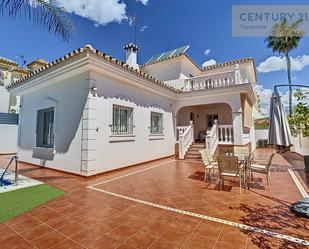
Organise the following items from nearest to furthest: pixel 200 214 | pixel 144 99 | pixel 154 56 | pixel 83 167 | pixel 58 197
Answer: pixel 200 214 → pixel 58 197 → pixel 83 167 → pixel 144 99 → pixel 154 56

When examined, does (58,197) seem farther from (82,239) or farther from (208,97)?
(208,97)

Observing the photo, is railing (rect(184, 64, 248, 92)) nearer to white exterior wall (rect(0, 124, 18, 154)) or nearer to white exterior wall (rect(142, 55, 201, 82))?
white exterior wall (rect(142, 55, 201, 82))

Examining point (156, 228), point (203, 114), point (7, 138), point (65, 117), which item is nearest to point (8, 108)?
point (7, 138)

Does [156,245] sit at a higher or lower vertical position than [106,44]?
lower

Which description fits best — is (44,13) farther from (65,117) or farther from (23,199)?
(23,199)

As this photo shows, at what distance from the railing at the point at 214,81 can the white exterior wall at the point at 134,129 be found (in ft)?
8.19

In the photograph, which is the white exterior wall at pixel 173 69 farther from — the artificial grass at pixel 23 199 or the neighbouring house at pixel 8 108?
the neighbouring house at pixel 8 108

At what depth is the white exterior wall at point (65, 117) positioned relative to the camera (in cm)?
759

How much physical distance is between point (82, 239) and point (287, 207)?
194 inches

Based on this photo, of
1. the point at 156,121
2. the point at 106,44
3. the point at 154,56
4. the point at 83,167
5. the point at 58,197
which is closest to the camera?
the point at 58,197

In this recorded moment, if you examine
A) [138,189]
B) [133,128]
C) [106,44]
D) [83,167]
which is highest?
[106,44]

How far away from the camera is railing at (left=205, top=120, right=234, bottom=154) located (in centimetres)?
1138

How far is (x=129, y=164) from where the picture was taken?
9328mm

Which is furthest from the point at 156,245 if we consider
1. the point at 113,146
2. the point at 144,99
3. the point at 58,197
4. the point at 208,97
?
the point at 208,97
